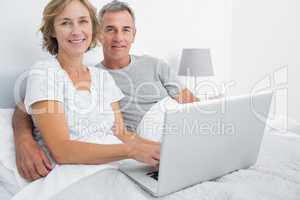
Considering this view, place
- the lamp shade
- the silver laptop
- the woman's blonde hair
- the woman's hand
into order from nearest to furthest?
the silver laptop, the woman's hand, the woman's blonde hair, the lamp shade

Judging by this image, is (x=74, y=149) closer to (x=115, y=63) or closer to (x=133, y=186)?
(x=133, y=186)

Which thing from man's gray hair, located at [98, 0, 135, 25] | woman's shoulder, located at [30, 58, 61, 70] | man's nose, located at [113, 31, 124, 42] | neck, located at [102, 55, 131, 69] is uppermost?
man's gray hair, located at [98, 0, 135, 25]

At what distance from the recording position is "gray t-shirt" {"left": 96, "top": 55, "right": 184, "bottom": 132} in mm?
1633

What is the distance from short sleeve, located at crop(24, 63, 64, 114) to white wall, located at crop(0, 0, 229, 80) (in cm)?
38

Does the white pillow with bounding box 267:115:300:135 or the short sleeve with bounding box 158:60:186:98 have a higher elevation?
the short sleeve with bounding box 158:60:186:98

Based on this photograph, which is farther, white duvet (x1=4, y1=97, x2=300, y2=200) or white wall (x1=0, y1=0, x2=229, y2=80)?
white wall (x1=0, y1=0, x2=229, y2=80)

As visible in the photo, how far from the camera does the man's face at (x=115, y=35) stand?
1697 mm

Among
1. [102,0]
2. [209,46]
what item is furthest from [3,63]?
[209,46]

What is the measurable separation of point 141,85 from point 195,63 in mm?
641

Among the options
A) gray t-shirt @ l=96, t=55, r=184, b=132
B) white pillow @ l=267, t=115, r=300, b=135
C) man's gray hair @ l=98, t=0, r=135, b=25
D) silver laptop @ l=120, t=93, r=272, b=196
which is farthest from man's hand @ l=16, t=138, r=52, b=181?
white pillow @ l=267, t=115, r=300, b=135

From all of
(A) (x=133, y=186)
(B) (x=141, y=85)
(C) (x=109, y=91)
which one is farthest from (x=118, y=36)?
(A) (x=133, y=186)

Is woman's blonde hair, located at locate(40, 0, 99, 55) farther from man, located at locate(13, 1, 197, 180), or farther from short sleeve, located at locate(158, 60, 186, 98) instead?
short sleeve, located at locate(158, 60, 186, 98)

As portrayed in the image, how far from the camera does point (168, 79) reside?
6.05 ft

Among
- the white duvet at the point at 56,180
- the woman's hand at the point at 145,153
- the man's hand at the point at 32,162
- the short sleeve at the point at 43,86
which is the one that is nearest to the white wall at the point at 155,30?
the short sleeve at the point at 43,86
